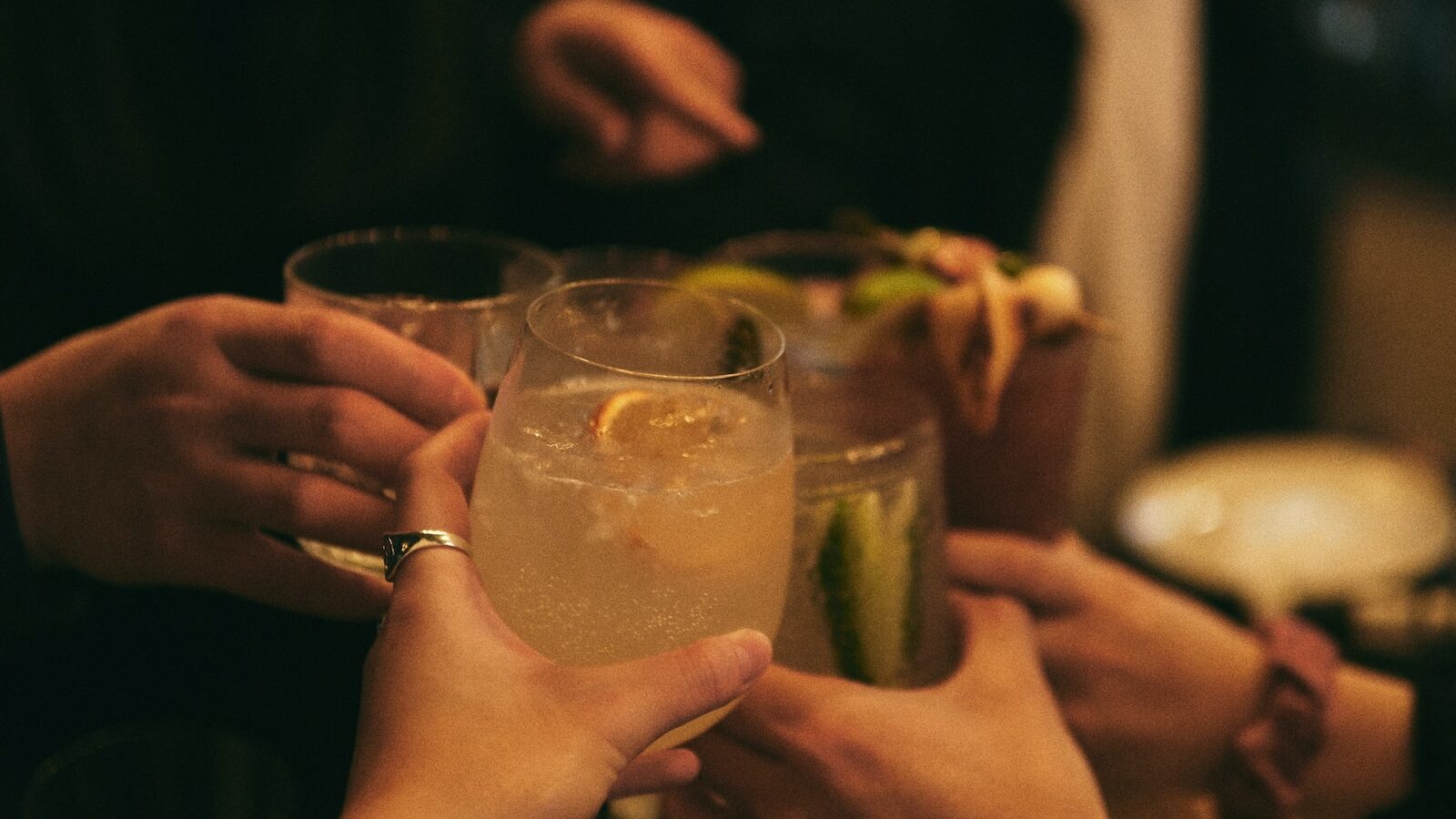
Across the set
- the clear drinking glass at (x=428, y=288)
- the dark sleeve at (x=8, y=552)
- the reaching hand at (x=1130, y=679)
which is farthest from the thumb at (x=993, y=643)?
the dark sleeve at (x=8, y=552)

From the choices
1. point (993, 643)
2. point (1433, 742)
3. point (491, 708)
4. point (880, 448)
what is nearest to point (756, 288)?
point (880, 448)

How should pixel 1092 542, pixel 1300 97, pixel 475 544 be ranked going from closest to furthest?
pixel 475 544 < pixel 1092 542 < pixel 1300 97

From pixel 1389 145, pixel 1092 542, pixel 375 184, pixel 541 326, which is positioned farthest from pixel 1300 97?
pixel 541 326

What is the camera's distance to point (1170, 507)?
7.28 ft

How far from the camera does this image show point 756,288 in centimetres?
121

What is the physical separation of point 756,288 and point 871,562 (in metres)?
0.37

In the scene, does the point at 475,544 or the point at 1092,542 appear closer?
the point at 475,544

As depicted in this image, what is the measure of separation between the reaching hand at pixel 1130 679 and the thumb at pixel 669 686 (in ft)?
1.77

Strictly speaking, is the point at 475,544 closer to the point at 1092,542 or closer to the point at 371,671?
the point at 371,671

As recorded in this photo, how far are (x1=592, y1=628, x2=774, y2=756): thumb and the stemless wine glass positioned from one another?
63 mm

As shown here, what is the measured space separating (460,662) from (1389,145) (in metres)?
4.31

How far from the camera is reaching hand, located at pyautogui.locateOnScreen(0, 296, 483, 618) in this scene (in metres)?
0.89

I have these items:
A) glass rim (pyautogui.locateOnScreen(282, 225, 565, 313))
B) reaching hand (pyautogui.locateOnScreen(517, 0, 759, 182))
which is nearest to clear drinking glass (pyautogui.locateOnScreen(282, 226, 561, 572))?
glass rim (pyautogui.locateOnScreen(282, 225, 565, 313))

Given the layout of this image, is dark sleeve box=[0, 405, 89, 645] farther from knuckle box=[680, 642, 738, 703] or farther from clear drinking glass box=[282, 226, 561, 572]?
knuckle box=[680, 642, 738, 703]
